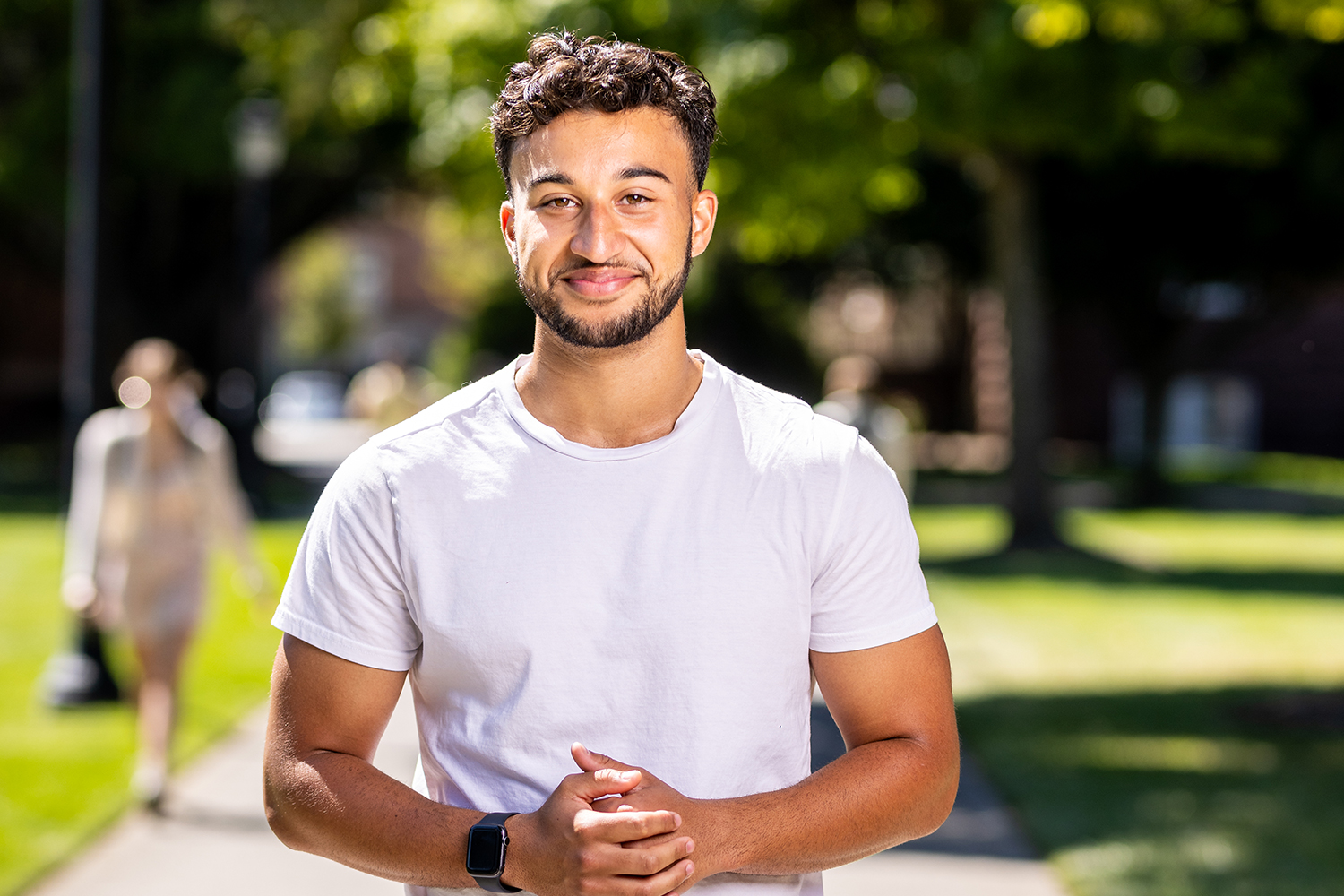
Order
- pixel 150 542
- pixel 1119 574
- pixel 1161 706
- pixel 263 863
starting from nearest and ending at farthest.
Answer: pixel 263 863
pixel 150 542
pixel 1161 706
pixel 1119 574

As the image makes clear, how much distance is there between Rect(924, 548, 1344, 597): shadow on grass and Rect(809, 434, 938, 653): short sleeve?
13525 millimetres

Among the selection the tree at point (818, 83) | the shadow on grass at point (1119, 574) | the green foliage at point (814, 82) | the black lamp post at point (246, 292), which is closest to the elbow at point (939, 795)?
the tree at point (818, 83)

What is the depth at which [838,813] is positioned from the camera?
2.11 m

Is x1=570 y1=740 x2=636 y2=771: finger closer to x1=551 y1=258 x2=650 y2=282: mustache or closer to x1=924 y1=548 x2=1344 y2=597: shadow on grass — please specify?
x1=551 y1=258 x2=650 y2=282: mustache

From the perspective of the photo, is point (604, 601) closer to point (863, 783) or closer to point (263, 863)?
point (863, 783)

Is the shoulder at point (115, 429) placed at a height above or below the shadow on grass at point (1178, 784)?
above

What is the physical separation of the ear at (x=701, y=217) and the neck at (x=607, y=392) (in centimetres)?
12

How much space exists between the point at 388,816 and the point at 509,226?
860 millimetres

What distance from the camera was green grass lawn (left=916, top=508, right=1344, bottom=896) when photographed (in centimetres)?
623

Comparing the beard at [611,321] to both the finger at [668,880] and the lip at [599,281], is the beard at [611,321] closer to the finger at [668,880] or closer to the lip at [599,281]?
the lip at [599,281]

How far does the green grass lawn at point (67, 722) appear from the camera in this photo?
6.39m

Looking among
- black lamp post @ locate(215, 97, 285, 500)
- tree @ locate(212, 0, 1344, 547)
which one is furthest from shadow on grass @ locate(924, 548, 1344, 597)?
black lamp post @ locate(215, 97, 285, 500)

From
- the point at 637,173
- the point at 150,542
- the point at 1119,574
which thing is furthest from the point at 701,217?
the point at 1119,574

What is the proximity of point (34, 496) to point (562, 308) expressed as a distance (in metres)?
23.9
